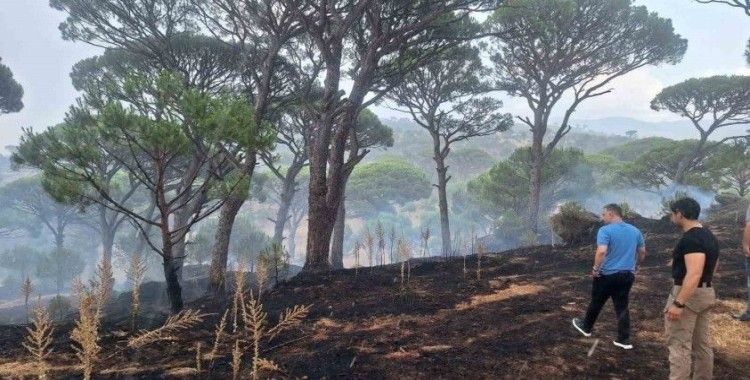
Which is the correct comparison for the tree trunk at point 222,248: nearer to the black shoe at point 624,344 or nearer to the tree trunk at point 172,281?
the tree trunk at point 172,281

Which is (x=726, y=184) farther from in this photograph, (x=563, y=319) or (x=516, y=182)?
(x=563, y=319)

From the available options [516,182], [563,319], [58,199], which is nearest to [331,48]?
[58,199]

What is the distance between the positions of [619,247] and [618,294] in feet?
2.01

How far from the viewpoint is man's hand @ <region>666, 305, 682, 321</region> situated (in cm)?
368

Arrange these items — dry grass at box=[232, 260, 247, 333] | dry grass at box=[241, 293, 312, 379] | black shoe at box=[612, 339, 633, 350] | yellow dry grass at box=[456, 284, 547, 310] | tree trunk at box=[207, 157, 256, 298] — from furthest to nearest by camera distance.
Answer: tree trunk at box=[207, 157, 256, 298] → yellow dry grass at box=[456, 284, 547, 310] → dry grass at box=[232, 260, 247, 333] → black shoe at box=[612, 339, 633, 350] → dry grass at box=[241, 293, 312, 379]

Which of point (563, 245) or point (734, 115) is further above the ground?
point (734, 115)

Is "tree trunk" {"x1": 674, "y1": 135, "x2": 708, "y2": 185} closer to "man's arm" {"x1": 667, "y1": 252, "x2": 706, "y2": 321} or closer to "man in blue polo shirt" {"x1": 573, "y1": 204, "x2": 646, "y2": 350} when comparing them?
"man in blue polo shirt" {"x1": 573, "y1": 204, "x2": 646, "y2": 350}

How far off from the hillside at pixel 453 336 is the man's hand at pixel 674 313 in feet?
3.09

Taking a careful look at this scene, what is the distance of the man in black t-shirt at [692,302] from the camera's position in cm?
368

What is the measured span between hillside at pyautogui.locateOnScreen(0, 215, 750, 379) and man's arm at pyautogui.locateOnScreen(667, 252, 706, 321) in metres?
1.04

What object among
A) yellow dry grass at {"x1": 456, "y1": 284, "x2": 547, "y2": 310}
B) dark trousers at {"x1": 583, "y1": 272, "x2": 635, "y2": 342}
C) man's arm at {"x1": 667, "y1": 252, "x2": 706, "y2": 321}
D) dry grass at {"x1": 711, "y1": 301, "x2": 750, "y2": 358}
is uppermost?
man's arm at {"x1": 667, "y1": 252, "x2": 706, "y2": 321}

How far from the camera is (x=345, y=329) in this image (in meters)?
6.26

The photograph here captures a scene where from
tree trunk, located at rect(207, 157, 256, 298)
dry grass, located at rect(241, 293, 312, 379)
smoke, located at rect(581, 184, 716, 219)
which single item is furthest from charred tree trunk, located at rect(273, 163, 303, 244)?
smoke, located at rect(581, 184, 716, 219)

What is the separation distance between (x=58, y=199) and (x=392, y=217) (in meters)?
53.1
